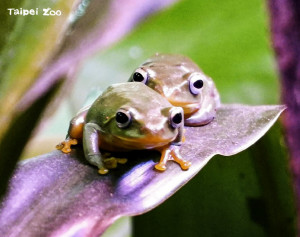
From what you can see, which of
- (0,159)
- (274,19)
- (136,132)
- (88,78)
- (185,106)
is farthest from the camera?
(88,78)

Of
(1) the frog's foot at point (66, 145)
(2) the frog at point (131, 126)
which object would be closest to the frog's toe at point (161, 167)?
(2) the frog at point (131, 126)

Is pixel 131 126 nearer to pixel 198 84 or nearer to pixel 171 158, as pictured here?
pixel 171 158

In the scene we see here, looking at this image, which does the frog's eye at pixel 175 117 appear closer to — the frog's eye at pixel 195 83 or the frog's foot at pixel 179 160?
the frog's foot at pixel 179 160

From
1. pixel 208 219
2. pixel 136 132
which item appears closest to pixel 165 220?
pixel 208 219

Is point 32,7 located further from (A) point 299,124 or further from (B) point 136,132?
(A) point 299,124

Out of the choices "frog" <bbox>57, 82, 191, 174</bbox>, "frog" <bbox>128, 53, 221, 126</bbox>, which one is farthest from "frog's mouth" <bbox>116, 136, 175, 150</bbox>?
"frog" <bbox>128, 53, 221, 126</bbox>

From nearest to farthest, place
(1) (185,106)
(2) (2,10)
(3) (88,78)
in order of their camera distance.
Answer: (2) (2,10), (1) (185,106), (3) (88,78)

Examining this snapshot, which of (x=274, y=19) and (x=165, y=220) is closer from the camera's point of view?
(x=165, y=220)
